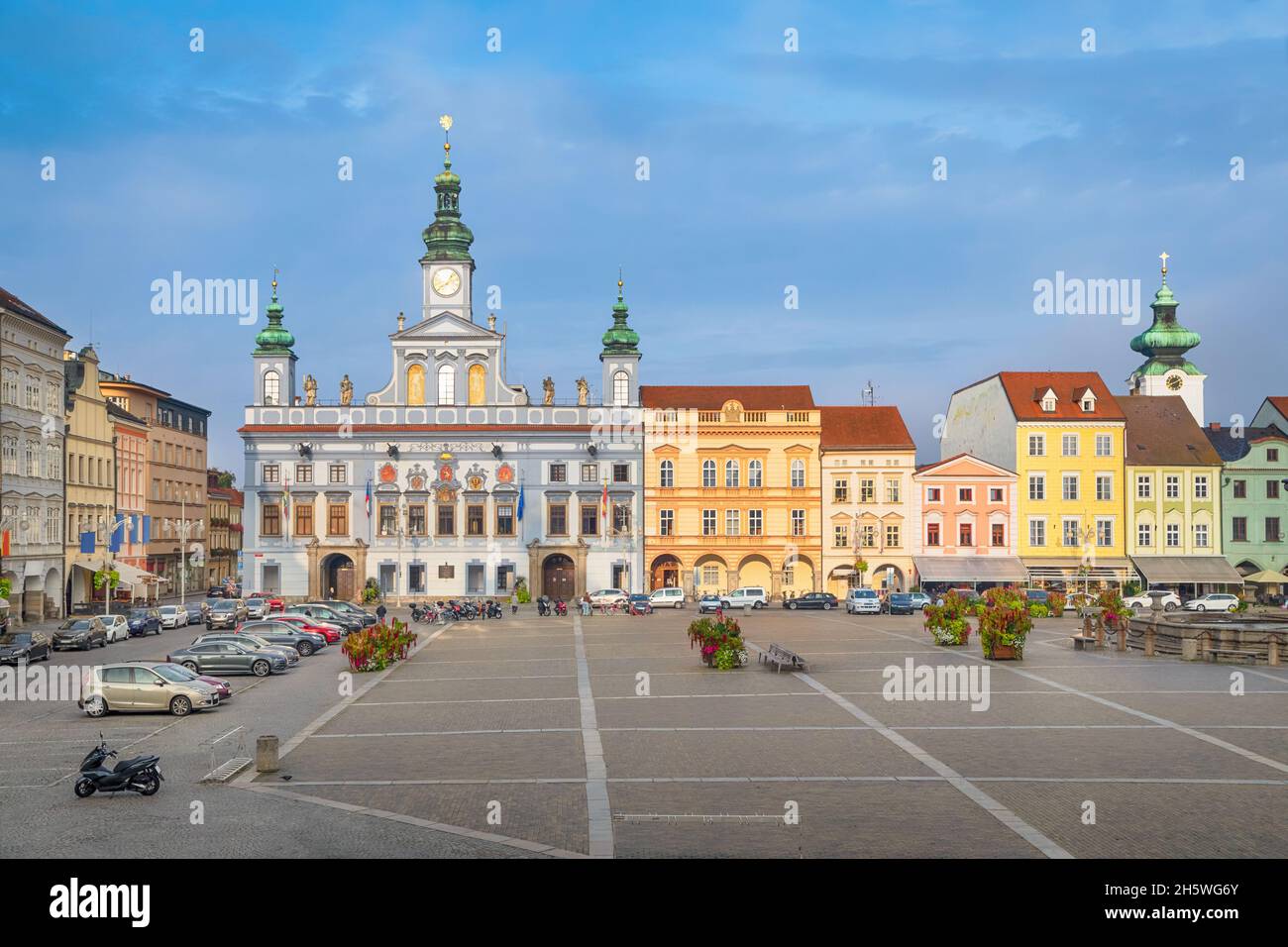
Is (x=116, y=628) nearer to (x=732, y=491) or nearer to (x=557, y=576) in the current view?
(x=557, y=576)

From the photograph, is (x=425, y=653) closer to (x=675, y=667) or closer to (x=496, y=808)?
(x=675, y=667)

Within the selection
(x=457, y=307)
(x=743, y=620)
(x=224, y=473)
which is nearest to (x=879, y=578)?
(x=743, y=620)

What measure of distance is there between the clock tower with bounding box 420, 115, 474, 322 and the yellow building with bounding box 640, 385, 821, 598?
44.8ft

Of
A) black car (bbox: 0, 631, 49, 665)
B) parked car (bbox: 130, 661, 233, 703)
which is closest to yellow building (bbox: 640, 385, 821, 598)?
black car (bbox: 0, 631, 49, 665)

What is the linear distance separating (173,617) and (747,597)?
30142 millimetres

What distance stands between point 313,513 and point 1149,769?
61180 millimetres

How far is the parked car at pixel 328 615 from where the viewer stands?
52750mm

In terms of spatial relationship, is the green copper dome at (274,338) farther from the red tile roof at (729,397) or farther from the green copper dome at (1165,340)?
the green copper dome at (1165,340)

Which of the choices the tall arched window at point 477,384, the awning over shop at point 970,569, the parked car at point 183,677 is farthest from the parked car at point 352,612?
the awning over shop at point 970,569

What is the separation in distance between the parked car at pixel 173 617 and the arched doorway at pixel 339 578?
15292mm

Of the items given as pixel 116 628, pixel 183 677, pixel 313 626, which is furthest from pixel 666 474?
pixel 183 677

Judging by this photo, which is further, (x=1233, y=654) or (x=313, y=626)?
(x=313, y=626)

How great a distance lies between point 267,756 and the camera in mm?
19312

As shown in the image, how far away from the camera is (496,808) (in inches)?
645
